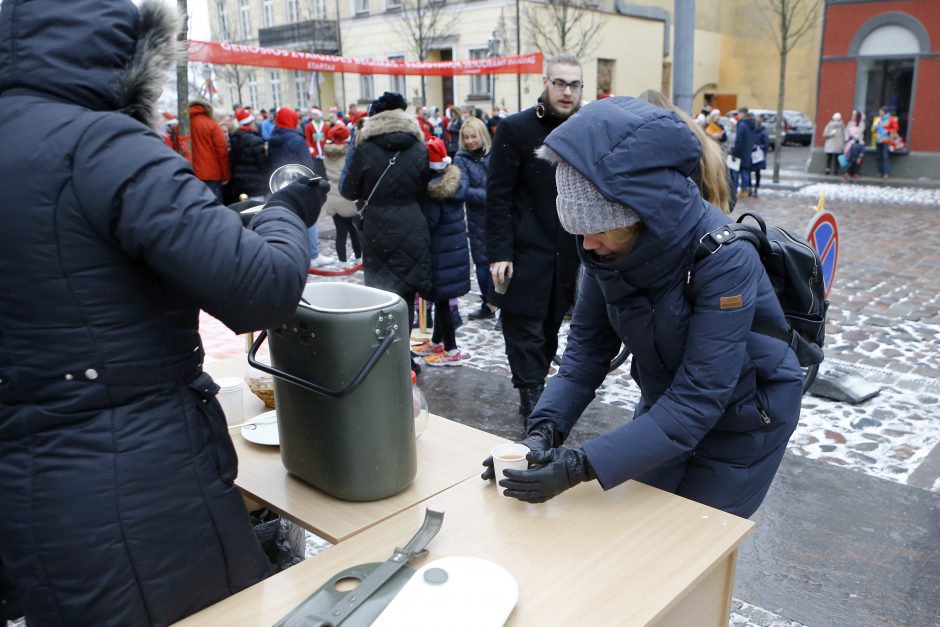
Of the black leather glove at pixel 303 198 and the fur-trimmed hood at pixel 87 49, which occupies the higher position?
the fur-trimmed hood at pixel 87 49

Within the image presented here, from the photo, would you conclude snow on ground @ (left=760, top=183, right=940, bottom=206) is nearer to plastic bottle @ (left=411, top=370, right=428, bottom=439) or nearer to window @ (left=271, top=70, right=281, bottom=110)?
plastic bottle @ (left=411, top=370, right=428, bottom=439)

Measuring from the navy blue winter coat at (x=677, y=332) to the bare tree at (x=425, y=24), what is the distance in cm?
2633

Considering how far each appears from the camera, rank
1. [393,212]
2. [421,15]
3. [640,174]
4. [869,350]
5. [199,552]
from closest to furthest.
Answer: [199,552]
[640,174]
[393,212]
[869,350]
[421,15]

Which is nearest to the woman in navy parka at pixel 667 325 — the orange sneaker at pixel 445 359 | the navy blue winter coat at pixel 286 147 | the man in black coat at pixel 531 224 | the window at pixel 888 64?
the man in black coat at pixel 531 224

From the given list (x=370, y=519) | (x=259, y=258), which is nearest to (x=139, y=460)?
(x=259, y=258)

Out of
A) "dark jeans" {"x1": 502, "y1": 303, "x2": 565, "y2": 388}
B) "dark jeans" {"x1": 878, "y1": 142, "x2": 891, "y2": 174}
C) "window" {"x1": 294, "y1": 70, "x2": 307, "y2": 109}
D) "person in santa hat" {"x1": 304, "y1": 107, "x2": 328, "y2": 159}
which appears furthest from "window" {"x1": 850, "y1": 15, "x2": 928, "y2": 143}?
"window" {"x1": 294, "y1": 70, "x2": 307, "y2": 109}

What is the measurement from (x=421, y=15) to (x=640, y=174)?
2724 centimetres

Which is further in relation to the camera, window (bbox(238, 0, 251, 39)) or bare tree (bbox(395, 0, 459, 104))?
window (bbox(238, 0, 251, 39))

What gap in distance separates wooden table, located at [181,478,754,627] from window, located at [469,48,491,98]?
26.8m

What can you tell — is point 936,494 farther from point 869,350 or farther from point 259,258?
point 259,258

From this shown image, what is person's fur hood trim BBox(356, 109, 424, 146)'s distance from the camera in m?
5.21

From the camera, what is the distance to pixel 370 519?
187cm

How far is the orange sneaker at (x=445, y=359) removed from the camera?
5948mm

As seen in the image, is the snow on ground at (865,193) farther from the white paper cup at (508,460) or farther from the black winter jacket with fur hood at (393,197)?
the white paper cup at (508,460)
